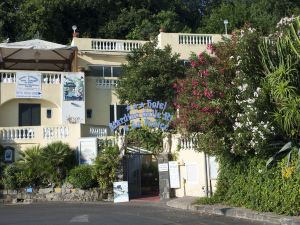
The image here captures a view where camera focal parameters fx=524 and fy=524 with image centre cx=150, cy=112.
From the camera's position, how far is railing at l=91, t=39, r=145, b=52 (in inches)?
1292

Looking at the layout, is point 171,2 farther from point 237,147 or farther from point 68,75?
point 237,147

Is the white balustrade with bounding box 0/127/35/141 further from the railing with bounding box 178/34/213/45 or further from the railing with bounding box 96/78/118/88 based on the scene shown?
the railing with bounding box 178/34/213/45

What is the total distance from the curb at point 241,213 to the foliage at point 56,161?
21.5ft

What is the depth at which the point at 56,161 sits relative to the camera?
24312 mm

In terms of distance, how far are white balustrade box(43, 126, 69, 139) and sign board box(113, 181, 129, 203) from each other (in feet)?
13.7

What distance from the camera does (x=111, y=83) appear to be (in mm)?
31922

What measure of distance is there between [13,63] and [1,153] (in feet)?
33.2

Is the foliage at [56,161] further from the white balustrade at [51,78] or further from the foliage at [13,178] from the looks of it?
the white balustrade at [51,78]

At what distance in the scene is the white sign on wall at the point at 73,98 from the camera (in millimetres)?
30219

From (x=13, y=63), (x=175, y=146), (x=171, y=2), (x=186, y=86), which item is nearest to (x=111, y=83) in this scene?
(x=13, y=63)

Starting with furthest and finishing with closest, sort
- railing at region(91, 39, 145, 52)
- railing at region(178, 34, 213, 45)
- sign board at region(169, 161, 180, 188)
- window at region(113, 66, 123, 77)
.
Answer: railing at region(91, 39, 145, 52)
window at region(113, 66, 123, 77)
railing at region(178, 34, 213, 45)
sign board at region(169, 161, 180, 188)

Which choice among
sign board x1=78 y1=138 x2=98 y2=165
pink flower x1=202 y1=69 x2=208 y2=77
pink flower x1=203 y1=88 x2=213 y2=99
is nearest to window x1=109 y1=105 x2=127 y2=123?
sign board x1=78 y1=138 x2=98 y2=165

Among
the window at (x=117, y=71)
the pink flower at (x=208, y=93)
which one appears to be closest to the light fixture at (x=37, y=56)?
the window at (x=117, y=71)

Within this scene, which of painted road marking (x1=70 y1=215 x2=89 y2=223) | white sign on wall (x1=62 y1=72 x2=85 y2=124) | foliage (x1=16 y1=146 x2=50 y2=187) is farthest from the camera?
white sign on wall (x1=62 y1=72 x2=85 y2=124)
